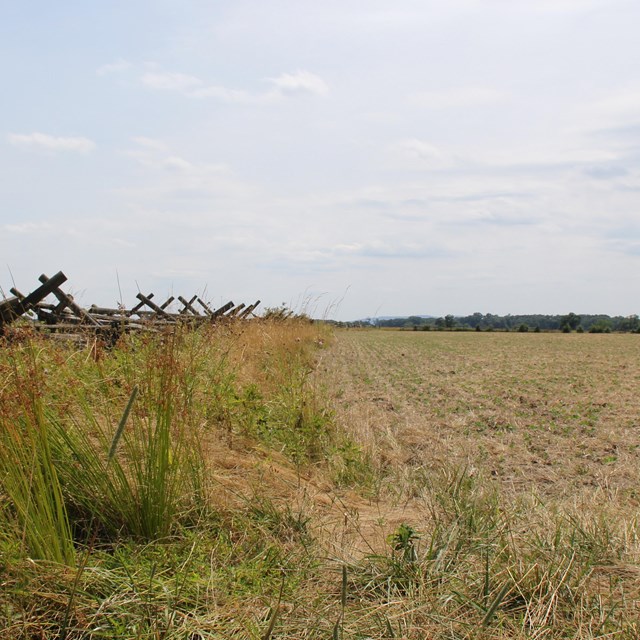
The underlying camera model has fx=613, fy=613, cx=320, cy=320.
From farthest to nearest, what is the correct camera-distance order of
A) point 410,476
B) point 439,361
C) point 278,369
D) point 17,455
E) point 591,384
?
point 439,361, point 591,384, point 278,369, point 410,476, point 17,455

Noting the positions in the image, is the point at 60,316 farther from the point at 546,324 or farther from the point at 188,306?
the point at 546,324

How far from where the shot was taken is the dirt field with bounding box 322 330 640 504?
6203mm

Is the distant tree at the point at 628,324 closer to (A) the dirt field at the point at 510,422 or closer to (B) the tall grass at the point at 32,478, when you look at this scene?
(A) the dirt field at the point at 510,422

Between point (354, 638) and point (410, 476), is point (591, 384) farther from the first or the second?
point (354, 638)

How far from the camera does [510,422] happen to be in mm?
8961

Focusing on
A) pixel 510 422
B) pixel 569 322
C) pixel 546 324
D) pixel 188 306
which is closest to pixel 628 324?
pixel 569 322

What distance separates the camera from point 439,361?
2056 cm

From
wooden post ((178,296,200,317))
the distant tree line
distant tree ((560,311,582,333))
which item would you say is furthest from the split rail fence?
distant tree ((560,311,582,333))

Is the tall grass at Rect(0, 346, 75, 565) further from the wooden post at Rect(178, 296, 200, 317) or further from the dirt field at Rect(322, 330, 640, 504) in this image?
the wooden post at Rect(178, 296, 200, 317)

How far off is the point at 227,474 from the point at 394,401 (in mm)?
7017

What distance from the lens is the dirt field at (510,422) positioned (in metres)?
6.20

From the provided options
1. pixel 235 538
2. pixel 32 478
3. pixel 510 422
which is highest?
pixel 32 478

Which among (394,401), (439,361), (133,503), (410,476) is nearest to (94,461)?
(133,503)

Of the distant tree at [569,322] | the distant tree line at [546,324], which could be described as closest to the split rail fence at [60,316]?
the distant tree line at [546,324]
